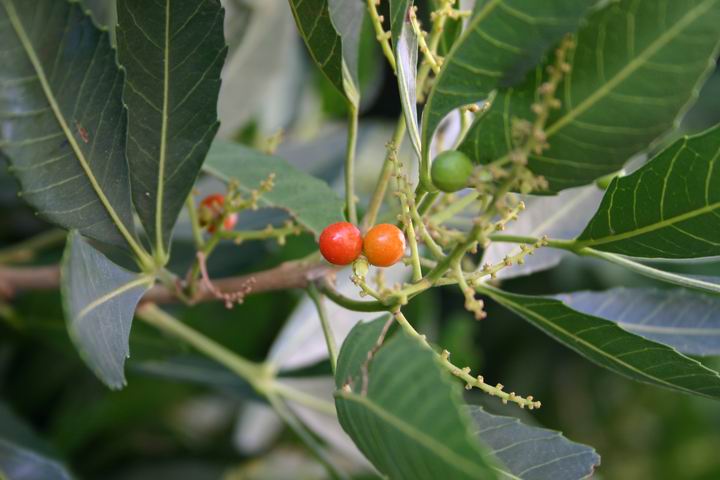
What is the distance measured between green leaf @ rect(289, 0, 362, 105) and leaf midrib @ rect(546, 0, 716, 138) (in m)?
0.24

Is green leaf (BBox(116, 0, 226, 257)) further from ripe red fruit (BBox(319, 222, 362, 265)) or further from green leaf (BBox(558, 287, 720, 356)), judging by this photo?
green leaf (BBox(558, 287, 720, 356))

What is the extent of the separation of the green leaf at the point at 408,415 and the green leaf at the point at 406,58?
177 millimetres

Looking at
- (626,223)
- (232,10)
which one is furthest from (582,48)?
(232,10)

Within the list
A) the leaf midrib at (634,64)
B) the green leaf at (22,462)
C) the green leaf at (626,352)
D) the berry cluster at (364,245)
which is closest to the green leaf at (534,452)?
the green leaf at (626,352)

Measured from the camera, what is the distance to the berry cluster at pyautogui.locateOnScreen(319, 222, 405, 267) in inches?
26.1

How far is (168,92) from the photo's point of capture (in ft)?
2.30

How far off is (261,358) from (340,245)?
839 millimetres

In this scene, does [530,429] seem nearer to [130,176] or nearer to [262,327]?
[130,176]

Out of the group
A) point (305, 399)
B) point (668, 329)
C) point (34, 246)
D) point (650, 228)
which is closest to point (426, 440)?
point (650, 228)

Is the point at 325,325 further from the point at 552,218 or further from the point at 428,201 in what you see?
the point at 552,218

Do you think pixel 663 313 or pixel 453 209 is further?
pixel 663 313

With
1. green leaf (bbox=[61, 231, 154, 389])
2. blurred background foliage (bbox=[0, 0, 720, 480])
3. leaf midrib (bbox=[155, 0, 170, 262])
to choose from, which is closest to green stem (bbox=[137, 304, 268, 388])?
blurred background foliage (bbox=[0, 0, 720, 480])

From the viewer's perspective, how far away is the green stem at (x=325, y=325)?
28.1 inches

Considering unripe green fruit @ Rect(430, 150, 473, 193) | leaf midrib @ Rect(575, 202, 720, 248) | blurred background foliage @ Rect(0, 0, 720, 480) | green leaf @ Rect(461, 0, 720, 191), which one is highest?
green leaf @ Rect(461, 0, 720, 191)
